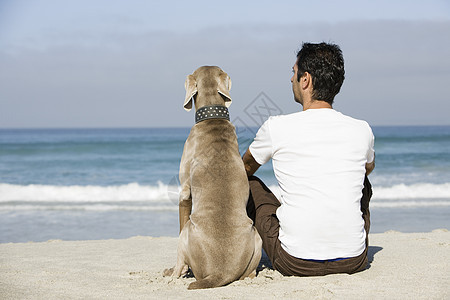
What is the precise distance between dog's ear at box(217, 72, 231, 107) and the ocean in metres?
0.32

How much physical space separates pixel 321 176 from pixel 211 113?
123 cm

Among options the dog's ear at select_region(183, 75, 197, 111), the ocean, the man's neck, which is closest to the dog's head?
the dog's ear at select_region(183, 75, 197, 111)

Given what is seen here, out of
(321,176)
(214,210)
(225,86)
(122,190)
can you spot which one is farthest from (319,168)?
(122,190)

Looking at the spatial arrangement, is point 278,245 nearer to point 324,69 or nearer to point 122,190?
point 324,69

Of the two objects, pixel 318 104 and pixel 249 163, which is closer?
pixel 318 104

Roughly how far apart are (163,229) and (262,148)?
5.13 metres

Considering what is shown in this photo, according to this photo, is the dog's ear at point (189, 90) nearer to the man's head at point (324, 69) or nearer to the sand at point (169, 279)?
the man's head at point (324, 69)

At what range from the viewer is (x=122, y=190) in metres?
14.3

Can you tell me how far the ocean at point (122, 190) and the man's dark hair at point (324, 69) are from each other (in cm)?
108

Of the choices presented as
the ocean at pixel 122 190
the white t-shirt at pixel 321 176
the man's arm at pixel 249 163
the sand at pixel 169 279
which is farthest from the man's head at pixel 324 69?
the sand at pixel 169 279

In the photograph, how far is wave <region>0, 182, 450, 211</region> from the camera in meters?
11.1

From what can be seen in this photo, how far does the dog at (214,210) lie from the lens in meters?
3.33

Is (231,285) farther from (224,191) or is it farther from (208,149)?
(208,149)

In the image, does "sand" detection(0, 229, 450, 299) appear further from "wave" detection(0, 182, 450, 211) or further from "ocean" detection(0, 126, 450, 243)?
"wave" detection(0, 182, 450, 211)
